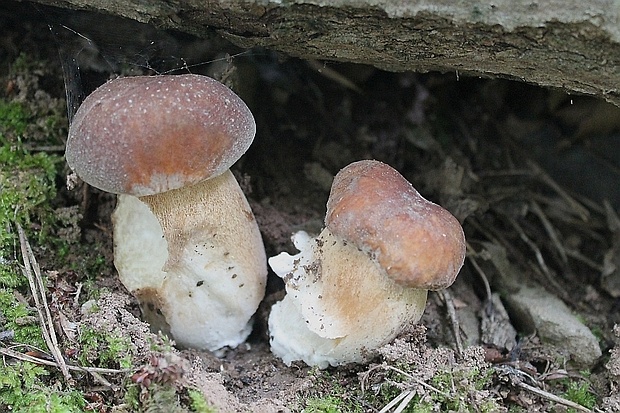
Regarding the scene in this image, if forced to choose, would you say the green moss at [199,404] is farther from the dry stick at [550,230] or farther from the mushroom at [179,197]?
the dry stick at [550,230]

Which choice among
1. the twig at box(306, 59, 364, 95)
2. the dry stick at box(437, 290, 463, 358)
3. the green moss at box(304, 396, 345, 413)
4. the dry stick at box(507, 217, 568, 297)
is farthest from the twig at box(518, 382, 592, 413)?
the twig at box(306, 59, 364, 95)

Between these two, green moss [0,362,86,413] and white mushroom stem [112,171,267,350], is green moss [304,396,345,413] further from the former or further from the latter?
green moss [0,362,86,413]

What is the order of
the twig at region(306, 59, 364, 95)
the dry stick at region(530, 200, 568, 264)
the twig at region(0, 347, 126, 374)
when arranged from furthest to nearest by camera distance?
the twig at region(306, 59, 364, 95)
the dry stick at region(530, 200, 568, 264)
the twig at region(0, 347, 126, 374)

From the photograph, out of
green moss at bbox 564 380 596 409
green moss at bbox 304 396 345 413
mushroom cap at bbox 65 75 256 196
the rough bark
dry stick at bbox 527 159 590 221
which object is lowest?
green moss at bbox 564 380 596 409

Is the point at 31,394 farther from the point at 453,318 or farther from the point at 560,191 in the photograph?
the point at 560,191

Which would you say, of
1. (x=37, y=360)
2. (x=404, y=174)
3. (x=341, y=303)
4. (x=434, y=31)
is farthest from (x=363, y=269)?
(x=404, y=174)

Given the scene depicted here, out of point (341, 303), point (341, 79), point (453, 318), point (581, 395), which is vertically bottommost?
point (581, 395)

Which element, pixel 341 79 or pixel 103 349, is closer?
pixel 103 349

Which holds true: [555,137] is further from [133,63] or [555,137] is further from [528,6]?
[133,63]
